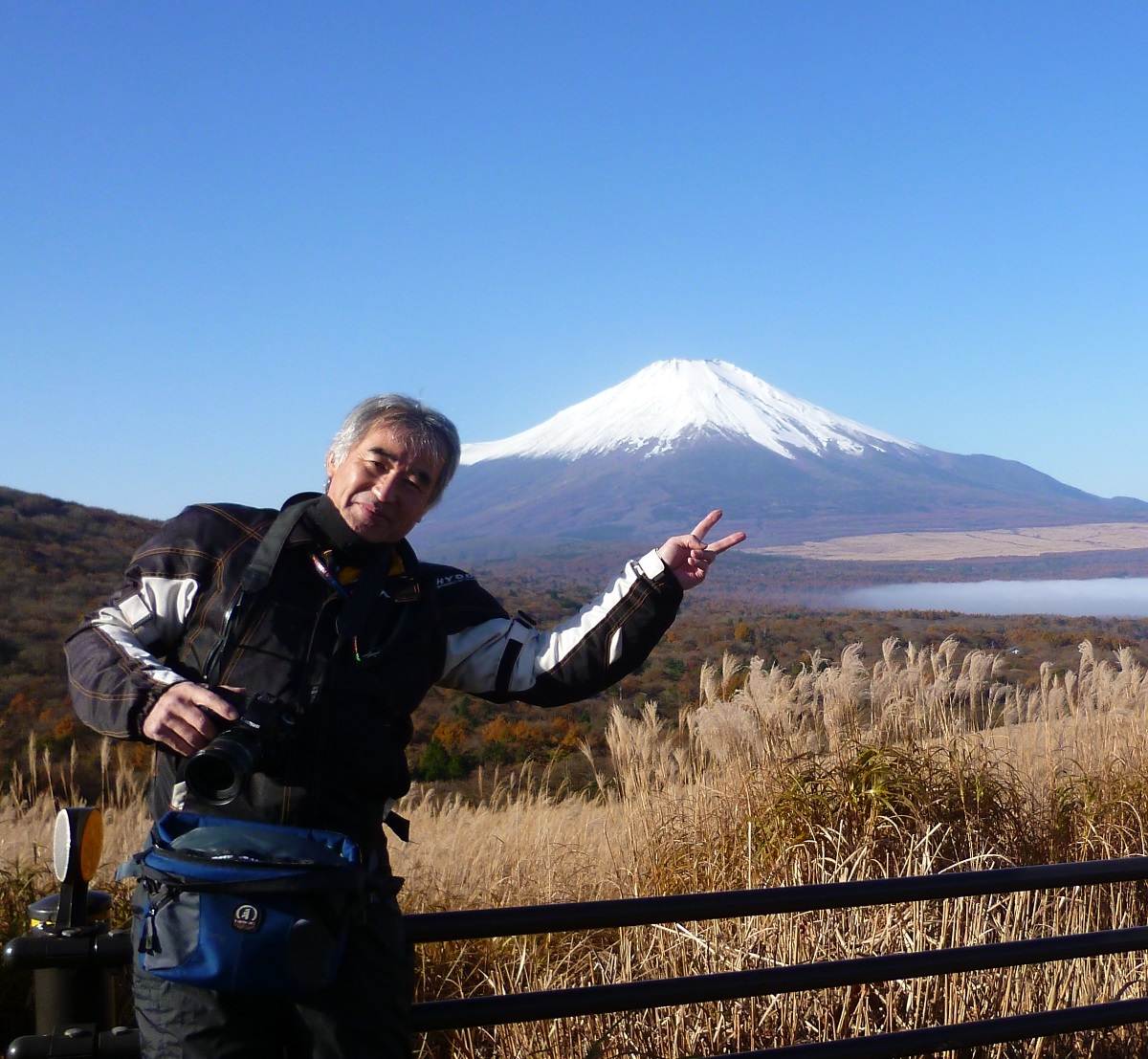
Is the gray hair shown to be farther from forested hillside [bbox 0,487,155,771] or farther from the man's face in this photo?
forested hillside [bbox 0,487,155,771]

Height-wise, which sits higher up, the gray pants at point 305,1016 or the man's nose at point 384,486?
the man's nose at point 384,486

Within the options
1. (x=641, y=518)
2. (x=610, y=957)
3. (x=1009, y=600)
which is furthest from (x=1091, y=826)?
(x=641, y=518)

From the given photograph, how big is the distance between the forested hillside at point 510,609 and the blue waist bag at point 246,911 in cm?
547

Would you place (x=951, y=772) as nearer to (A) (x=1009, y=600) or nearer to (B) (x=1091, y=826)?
(B) (x=1091, y=826)

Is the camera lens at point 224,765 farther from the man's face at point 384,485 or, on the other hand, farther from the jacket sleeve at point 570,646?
the jacket sleeve at point 570,646

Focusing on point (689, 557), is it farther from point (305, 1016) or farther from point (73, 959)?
point (73, 959)

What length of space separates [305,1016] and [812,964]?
1.13m

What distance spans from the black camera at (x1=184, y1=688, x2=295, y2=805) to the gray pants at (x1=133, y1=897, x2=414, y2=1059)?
0.30m

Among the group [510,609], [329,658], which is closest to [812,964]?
[329,658]

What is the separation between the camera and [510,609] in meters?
19.3

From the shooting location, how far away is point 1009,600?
4006 centimetres

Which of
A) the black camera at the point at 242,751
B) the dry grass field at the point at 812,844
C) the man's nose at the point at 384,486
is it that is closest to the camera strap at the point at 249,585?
the black camera at the point at 242,751

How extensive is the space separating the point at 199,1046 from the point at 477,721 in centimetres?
1479

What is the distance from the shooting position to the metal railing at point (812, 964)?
2.25 metres
